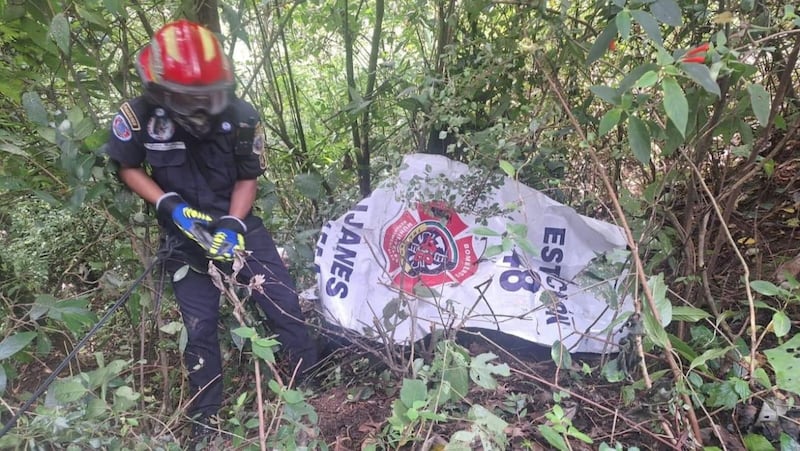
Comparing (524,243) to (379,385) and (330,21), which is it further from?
(330,21)

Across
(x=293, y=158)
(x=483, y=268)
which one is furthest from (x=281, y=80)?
(x=483, y=268)

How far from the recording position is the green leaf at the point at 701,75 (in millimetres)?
1001

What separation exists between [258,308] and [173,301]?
1.19 feet

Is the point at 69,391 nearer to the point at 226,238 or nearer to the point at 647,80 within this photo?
the point at 226,238

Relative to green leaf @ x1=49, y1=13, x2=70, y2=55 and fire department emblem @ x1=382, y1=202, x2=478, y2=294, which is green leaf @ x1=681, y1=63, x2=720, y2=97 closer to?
fire department emblem @ x1=382, y1=202, x2=478, y2=294

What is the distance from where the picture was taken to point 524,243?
1.25 m

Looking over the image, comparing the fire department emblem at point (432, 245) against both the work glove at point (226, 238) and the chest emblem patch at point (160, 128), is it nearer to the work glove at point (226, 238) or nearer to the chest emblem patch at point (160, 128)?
the work glove at point (226, 238)

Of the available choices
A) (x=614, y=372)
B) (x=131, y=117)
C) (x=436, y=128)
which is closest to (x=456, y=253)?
(x=436, y=128)

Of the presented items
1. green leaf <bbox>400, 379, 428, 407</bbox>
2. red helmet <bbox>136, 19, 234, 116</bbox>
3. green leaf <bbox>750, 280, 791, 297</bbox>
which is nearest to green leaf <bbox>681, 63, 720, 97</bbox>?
green leaf <bbox>750, 280, 791, 297</bbox>

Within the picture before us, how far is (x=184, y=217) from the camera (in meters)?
1.87

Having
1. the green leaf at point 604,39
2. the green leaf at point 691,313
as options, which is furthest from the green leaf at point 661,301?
the green leaf at point 604,39

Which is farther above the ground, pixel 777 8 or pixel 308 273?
pixel 777 8

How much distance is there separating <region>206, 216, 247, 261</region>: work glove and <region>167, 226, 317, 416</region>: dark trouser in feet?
0.35

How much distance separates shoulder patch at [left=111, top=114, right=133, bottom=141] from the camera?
1.79 m
